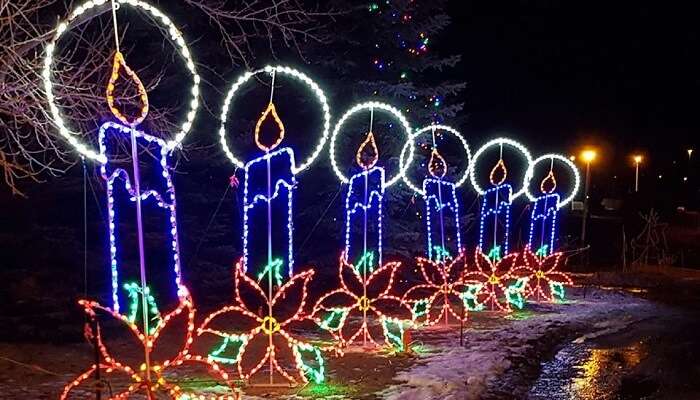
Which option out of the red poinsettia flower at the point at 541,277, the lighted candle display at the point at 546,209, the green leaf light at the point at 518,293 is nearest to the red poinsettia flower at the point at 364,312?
the green leaf light at the point at 518,293

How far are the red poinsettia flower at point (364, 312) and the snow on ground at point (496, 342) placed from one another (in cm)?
80

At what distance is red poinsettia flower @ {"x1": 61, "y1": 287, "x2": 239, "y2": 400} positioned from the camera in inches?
263

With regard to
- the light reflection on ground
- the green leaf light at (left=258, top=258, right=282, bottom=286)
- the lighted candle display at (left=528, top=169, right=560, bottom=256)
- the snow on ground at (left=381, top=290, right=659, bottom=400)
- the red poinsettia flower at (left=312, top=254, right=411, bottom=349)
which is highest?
the lighted candle display at (left=528, top=169, right=560, bottom=256)

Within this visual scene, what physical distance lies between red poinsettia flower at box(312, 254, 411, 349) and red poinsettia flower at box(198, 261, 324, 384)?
60 cm

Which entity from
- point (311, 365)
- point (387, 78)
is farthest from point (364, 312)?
point (387, 78)

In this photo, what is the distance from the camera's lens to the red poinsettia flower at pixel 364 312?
37.2 ft

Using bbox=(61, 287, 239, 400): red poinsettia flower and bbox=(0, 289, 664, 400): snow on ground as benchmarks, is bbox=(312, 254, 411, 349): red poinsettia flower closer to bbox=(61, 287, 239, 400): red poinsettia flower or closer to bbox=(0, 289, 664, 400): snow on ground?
bbox=(0, 289, 664, 400): snow on ground

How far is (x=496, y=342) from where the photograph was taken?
12281mm

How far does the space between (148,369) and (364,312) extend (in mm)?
5276

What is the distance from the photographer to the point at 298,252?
60.5ft

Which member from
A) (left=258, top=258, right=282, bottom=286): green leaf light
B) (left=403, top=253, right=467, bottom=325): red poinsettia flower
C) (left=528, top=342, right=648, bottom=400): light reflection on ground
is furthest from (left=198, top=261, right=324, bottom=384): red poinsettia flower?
(left=528, top=342, right=648, bottom=400): light reflection on ground

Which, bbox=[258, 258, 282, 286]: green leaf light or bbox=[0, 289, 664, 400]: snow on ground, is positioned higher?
bbox=[258, 258, 282, 286]: green leaf light

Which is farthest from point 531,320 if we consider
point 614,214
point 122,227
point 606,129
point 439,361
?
point 606,129

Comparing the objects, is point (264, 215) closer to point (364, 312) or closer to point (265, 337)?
point (265, 337)
